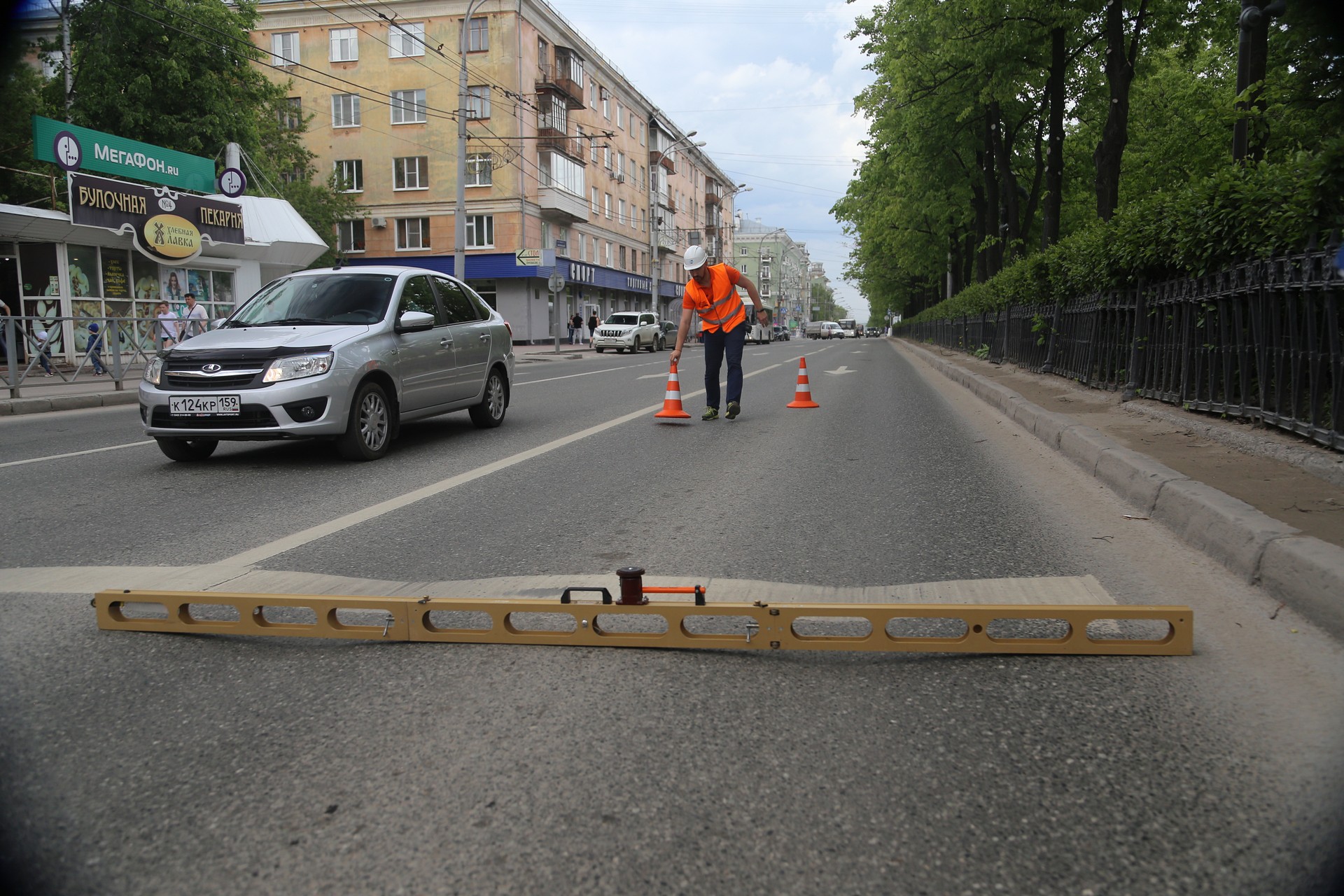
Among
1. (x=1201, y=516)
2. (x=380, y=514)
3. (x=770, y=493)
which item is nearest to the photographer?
(x=1201, y=516)

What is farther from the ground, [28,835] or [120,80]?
[120,80]

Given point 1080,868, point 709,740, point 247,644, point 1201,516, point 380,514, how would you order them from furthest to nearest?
point 380,514
point 1201,516
point 247,644
point 709,740
point 1080,868

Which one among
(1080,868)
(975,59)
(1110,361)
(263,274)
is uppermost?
(975,59)

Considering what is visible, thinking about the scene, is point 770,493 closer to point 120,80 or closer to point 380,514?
point 380,514

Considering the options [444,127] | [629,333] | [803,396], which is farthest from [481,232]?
[803,396]

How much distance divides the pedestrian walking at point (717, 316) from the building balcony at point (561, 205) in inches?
1469

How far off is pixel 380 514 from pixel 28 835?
136 inches

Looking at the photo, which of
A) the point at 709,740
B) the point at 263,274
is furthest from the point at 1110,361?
the point at 263,274

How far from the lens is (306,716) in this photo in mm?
2674

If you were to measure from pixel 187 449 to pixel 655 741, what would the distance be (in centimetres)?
656

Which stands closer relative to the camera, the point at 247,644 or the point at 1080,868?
the point at 1080,868

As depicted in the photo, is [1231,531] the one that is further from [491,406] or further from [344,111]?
[344,111]

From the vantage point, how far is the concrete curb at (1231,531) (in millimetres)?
3516

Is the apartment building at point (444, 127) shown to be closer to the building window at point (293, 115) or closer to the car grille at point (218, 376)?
the building window at point (293, 115)
